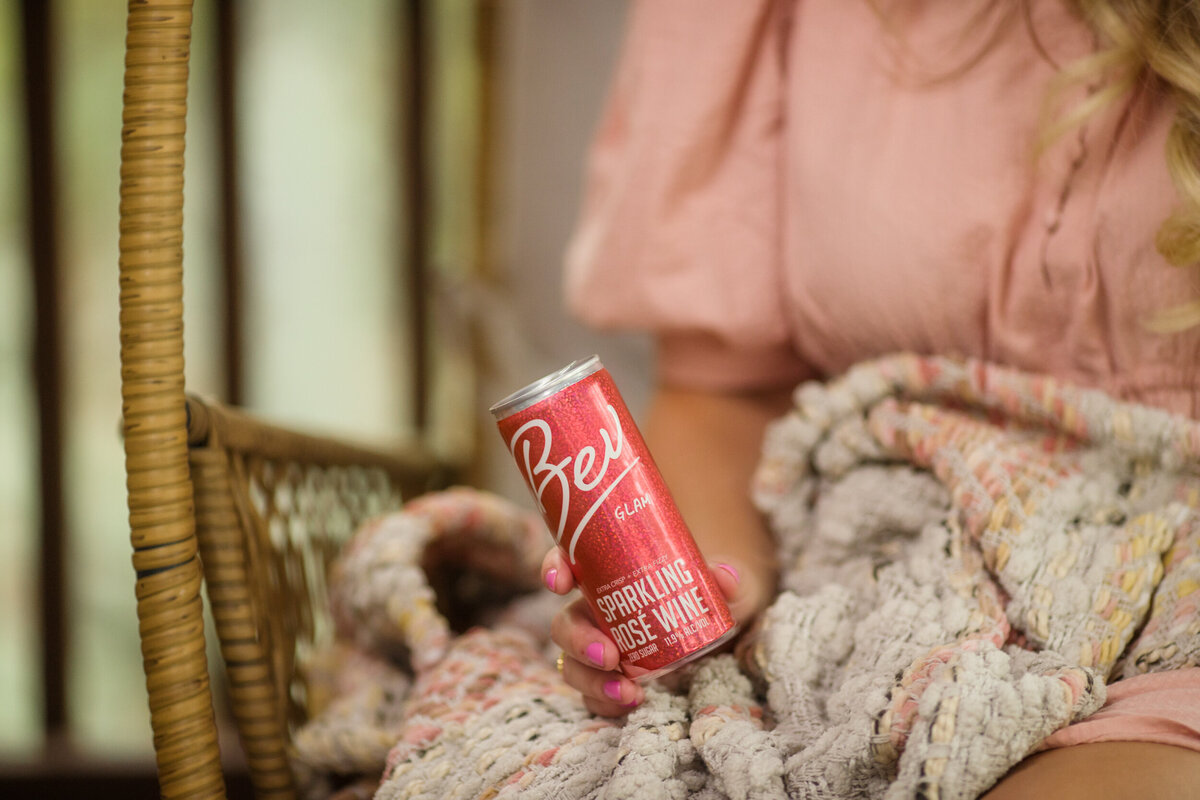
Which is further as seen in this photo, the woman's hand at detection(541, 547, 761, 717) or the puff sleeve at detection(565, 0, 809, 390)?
the puff sleeve at detection(565, 0, 809, 390)

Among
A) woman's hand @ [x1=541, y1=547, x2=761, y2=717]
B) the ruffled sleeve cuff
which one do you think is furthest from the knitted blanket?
the ruffled sleeve cuff

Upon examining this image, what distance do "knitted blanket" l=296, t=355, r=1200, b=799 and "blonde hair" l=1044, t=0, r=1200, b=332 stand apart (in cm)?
9

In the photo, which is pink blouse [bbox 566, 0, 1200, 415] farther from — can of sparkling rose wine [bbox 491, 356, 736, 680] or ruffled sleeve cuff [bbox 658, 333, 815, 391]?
can of sparkling rose wine [bbox 491, 356, 736, 680]

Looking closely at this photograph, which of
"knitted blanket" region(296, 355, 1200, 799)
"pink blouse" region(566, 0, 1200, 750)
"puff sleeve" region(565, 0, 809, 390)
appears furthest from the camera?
"puff sleeve" region(565, 0, 809, 390)

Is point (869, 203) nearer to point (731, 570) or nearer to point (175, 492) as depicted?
point (731, 570)

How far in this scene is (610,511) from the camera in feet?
1.18

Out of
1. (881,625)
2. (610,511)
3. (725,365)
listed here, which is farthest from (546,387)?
(725,365)

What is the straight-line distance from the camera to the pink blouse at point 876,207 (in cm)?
48

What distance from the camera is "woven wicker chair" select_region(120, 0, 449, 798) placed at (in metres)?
0.41

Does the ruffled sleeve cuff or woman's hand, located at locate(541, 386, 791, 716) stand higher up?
the ruffled sleeve cuff

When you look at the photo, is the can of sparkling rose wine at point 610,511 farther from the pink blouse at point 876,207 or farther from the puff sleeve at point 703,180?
the puff sleeve at point 703,180

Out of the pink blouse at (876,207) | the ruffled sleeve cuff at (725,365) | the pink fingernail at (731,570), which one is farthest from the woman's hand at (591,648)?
the ruffled sleeve cuff at (725,365)

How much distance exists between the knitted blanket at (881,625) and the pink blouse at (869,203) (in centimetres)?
4

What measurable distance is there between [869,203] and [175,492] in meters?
0.44
